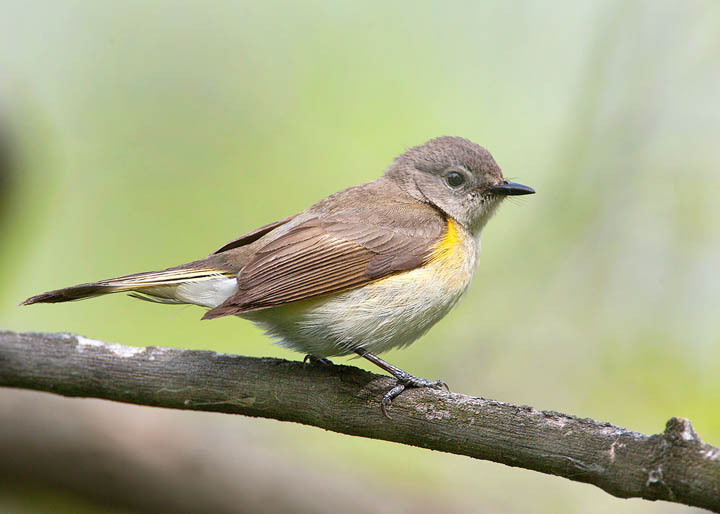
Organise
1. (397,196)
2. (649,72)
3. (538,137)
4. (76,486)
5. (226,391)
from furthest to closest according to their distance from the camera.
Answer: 1. (538,137)
2. (649,72)
3. (76,486)
4. (397,196)
5. (226,391)

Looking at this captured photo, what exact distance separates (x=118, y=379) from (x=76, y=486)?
6.16ft

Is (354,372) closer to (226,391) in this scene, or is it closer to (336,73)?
(226,391)

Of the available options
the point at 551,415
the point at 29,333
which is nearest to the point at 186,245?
the point at 29,333

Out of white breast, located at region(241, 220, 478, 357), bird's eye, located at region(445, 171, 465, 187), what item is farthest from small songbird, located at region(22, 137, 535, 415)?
bird's eye, located at region(445, 171, 465, 187)

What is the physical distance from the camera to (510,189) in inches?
163

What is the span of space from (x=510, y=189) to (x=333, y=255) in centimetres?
127

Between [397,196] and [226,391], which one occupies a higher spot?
[397,196]

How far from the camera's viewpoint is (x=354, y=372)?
129 inches

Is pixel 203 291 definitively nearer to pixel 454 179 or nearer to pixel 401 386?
pixel 401 386

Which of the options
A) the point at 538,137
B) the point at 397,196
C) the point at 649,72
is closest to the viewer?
the point at 397,196

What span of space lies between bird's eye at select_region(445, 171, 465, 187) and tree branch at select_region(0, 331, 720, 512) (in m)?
1.48

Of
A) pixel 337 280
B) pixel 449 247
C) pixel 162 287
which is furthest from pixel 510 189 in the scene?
pixel 162 287

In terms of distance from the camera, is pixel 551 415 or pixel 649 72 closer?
pixel 551 415

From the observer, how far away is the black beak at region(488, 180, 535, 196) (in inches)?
161
